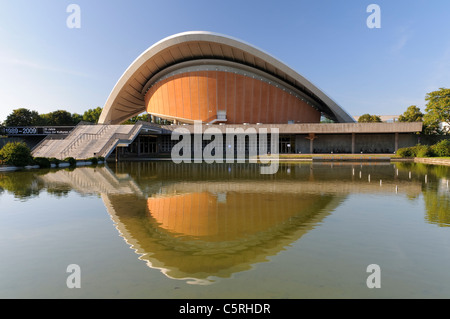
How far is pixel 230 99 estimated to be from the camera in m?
51.4

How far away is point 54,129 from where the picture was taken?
1667 inches

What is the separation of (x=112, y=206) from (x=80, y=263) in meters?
4.96

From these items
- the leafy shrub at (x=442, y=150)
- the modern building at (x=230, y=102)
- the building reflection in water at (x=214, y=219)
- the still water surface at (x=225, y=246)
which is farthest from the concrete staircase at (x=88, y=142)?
the leafy shrub at (x=442, y=150)

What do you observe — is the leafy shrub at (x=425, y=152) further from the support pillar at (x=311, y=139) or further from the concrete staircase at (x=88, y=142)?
the concrete staircase at (x=88, y=142)

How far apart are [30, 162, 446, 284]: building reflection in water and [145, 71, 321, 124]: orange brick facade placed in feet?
125

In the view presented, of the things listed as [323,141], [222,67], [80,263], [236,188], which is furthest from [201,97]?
[80,263]

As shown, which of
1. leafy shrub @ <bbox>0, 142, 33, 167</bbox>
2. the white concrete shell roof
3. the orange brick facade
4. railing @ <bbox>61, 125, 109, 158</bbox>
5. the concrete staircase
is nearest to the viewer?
leafy shrub @ <bbox>0, 142, 33, 167</bbox>

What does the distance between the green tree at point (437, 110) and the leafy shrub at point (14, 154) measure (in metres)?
49.3

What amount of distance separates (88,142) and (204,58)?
1030 inches

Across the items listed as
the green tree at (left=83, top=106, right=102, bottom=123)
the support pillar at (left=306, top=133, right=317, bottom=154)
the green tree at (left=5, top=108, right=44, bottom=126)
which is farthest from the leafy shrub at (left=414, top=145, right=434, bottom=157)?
the green tree at (left=83, top=106, right=102, bottom=123)

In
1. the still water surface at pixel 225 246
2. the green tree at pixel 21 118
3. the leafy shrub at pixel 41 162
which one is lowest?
the still water surface at pixel 225 246

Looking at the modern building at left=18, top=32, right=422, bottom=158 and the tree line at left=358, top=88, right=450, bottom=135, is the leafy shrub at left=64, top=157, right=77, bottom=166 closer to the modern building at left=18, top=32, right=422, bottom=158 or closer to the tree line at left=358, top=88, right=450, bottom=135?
the modern building at left=18, top=32, right=422, bottom=158

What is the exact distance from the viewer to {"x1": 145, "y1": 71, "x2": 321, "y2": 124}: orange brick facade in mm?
50906

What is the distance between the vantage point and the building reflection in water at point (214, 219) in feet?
18.0
